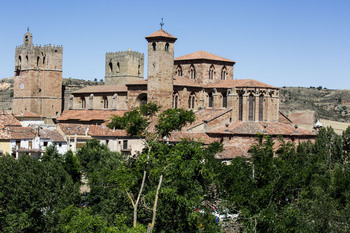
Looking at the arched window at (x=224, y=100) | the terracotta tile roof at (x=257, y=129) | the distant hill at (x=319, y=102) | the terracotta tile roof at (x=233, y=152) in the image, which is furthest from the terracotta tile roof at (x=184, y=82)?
the distant hill at (x=319, y=102)

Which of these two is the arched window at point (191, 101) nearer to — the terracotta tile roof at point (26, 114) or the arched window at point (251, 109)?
the arched window at point (251, 109)

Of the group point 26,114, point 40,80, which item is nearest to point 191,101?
point 26,114

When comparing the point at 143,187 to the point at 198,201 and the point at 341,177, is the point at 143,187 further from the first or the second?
the point at 341,177

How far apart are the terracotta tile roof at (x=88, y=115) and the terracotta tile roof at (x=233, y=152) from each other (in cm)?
1612

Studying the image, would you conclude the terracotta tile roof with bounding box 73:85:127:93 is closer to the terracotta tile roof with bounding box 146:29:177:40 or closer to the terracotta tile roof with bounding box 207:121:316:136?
the terracotta tile roof with bounding box 146:29:177:40

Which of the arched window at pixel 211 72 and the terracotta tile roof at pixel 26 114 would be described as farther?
the terracotta tile roof at pixel 26 114

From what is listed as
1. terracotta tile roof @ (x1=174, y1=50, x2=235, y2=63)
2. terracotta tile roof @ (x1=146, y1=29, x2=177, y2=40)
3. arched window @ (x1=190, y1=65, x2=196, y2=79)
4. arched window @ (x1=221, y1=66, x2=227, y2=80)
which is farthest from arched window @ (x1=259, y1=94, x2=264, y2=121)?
terracotta tile roof @ (x1=146, y1=29, x2=177, y2=40)

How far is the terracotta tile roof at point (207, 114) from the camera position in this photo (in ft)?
195

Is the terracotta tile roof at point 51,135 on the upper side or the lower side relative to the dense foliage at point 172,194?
upper

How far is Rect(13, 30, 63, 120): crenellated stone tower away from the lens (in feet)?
271

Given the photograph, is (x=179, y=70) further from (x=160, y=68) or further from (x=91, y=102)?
(x=91, y=102)

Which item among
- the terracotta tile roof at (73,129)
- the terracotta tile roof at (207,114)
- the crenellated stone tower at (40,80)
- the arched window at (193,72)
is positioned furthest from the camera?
the crenellated stone tower at (40,80)

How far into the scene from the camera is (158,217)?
89.8 ft

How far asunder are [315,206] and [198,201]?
6.30 metres
